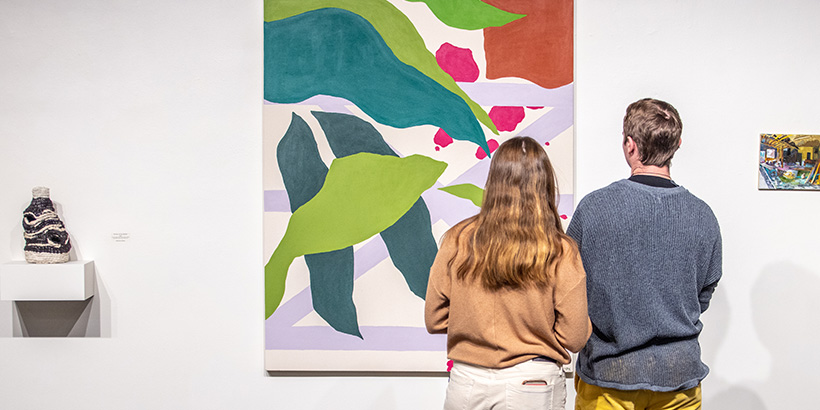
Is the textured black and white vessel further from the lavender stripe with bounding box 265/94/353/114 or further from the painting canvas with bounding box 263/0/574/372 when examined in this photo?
the lavender stripe with bounding box 265/94/353/114

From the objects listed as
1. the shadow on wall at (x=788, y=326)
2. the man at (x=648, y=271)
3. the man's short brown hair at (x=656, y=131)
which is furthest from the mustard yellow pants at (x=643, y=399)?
the shadow on wall at (x=788, y=326)

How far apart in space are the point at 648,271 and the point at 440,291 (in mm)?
518

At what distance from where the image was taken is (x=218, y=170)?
6.19 ft

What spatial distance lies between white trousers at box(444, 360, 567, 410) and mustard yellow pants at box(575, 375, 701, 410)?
0.46 feet

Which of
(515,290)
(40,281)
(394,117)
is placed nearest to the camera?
(515,290)

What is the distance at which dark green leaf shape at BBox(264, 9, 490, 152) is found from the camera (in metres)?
1.83

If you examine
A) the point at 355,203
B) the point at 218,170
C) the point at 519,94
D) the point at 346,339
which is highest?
the point at 519,94

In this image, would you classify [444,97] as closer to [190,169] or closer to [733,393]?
[190,169]

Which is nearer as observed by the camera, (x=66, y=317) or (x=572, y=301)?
(x=572, y=301)

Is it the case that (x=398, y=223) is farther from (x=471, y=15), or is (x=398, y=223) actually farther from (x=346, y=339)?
(x=471, y=15)


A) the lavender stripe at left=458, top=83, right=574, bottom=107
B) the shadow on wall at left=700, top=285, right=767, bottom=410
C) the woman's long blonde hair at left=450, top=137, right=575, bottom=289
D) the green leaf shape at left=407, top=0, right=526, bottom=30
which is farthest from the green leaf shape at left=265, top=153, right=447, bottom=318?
the shadow on wall at left=700, top=285, right=767, bottom=410

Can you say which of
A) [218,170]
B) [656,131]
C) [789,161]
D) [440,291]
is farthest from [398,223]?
[789,161]

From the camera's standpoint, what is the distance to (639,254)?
4.02ft

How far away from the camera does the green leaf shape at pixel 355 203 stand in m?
1.85
